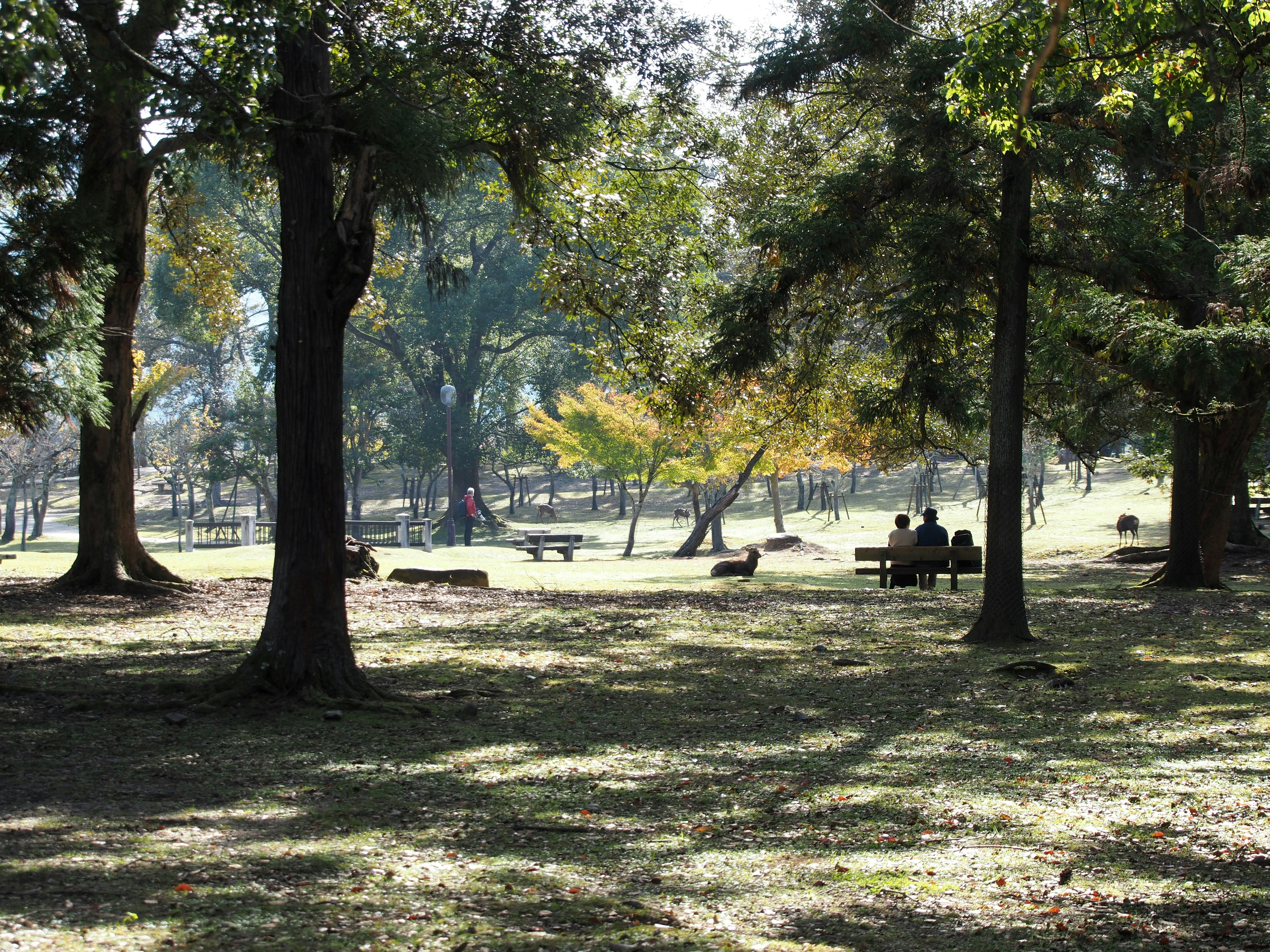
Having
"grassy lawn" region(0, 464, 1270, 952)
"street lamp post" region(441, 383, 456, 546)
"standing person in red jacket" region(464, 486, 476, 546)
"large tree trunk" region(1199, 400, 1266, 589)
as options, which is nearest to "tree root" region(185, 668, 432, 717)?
"grassy lawn" region(0, 464, 1270, 952)

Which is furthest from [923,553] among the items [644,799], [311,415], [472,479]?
[472,479]

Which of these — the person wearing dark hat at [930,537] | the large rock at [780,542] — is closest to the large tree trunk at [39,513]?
the large rock at [780,542]

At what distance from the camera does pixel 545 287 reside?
12805 millimetres

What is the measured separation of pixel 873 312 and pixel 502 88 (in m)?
5.98

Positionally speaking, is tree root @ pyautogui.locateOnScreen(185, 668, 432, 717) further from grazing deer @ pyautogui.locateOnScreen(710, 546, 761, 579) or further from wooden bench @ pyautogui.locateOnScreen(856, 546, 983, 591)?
grazing deer @ pyautogui.locateOnScreen(710, 546, 761, 579)

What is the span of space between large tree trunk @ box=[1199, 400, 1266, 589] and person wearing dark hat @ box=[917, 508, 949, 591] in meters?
4.03

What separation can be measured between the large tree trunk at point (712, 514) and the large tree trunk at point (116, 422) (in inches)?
748

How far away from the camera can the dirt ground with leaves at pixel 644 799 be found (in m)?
4.07

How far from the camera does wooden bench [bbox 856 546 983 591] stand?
17.0 meters

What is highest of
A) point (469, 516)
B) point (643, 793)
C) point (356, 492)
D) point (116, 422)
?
point (116, 422)

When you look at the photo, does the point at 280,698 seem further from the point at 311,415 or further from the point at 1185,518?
the point at 1185,518

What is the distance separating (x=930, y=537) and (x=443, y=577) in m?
7.72

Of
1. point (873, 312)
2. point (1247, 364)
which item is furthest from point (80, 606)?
point (1247, 364)

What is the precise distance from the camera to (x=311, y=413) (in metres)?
8.27
